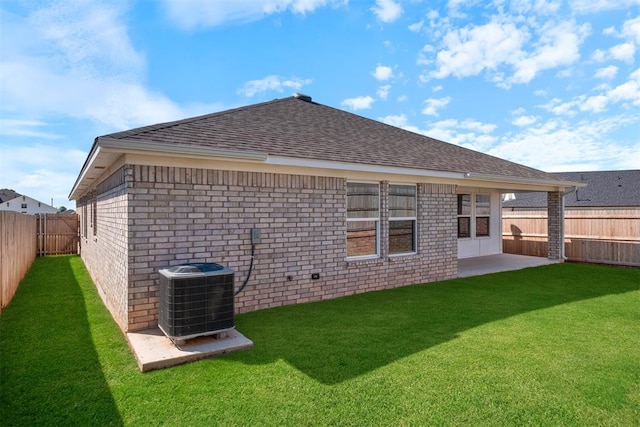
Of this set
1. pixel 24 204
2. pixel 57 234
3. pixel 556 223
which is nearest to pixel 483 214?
pixel 556 223

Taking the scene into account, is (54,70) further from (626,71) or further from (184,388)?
(626,71)

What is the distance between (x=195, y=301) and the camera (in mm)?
4359

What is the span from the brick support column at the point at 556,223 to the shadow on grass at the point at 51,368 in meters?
13.9

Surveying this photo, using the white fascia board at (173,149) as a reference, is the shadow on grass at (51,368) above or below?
below

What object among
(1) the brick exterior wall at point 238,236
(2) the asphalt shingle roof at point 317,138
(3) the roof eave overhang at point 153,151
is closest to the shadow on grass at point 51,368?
(1) the brick exterior wall at point 238,236

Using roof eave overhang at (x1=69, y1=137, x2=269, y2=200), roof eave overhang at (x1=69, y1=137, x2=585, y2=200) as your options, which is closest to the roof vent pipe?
roof eave overhang at (x1=69, y1=137, x2=585, y2=200)

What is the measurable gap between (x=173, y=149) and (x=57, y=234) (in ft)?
51.6

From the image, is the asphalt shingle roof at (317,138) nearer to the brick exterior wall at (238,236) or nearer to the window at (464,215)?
the brick exterior wall at (238,236)

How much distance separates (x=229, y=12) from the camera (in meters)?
7.74

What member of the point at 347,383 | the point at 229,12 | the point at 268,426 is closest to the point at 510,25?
the point at 229,12

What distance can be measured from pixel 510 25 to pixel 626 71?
462 centimetres

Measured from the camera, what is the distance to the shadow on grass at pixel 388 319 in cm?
413

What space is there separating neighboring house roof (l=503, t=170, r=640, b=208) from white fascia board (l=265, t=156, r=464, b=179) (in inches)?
940

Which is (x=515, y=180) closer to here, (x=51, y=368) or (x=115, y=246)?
(x=115, y=246)
